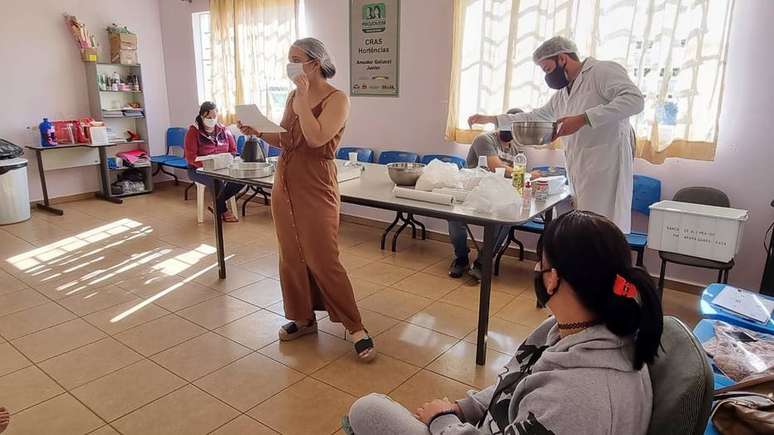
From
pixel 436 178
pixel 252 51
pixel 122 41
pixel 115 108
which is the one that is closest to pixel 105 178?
pixel 115 108

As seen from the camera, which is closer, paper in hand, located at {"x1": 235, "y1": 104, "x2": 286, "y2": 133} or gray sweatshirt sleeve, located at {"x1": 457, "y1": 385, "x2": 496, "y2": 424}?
gray sweatshirt sleeve, located at {"x1": 457, "y1": 385, "x2": 496, "y2": 424}

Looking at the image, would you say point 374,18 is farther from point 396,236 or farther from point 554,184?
point 554,184

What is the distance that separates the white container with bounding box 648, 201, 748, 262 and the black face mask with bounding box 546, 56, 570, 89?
0.90 metres

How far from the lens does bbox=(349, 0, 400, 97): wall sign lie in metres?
4.44

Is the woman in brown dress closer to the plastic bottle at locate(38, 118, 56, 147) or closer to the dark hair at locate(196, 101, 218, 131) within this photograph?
the dark hair at locate(196, 101, 218, 131)

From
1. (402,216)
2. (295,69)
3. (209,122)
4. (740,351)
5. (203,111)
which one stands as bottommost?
(402,216)

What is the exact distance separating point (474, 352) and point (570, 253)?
1737 millimetres

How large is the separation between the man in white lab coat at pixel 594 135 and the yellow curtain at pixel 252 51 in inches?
128

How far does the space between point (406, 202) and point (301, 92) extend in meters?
0.71

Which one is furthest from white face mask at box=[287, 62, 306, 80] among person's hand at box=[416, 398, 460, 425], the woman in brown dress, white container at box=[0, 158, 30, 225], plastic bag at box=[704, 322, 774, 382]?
white container at box=[0, 158, 30, 225]

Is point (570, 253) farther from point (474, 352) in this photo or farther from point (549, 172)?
point (549, 172)

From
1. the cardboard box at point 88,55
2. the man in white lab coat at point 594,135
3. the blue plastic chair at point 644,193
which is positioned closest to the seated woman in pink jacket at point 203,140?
the cardboard box at point 88,55

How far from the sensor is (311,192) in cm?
235

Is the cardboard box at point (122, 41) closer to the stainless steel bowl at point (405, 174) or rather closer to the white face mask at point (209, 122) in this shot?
the white face mask at point (209, 122)
